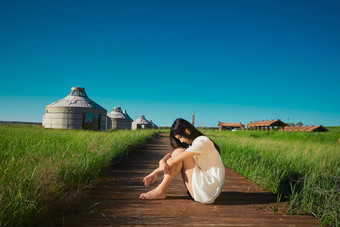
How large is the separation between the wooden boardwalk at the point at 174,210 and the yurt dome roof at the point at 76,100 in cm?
1829

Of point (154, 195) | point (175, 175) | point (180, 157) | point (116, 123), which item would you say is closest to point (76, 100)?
point (116, 123)

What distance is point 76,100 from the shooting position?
20.7m

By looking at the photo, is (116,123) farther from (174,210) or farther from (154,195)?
(174,210)

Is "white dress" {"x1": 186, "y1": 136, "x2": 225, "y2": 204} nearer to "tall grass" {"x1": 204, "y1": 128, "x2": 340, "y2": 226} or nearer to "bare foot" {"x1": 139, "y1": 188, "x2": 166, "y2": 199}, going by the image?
"bare foot" {"x1": 139, "y1": 188, "x2": 166, "y2": 199}

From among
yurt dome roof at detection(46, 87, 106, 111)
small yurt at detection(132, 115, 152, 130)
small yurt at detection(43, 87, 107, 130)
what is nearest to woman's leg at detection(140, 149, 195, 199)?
small yurt at detection(43, 87, 107, 130)

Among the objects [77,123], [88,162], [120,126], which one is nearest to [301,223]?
[88,162]

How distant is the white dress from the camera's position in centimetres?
242

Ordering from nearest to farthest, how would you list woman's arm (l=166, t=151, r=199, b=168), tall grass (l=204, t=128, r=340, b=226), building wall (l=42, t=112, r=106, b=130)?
tall grass (l=204, t=128, r=340, b=226) < woman's arm (l=166, t=151, r=199, b=168) < building wall (l=42, t=112, r=106, b=130)

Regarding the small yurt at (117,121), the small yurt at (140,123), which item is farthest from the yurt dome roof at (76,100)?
the small yurt at (140,123)

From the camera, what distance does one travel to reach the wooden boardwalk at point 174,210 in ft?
6.68

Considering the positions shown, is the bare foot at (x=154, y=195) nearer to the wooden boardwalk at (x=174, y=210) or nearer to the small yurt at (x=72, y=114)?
the wooden boardwalk at (x=174, y=210)

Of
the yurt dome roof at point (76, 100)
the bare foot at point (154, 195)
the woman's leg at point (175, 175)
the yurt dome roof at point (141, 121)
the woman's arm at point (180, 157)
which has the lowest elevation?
the bare foot at point (154, 195)

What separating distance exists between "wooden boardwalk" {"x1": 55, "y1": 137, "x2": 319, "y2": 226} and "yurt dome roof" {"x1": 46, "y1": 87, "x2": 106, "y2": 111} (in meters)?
18.3

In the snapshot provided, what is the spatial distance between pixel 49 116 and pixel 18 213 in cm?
2027
